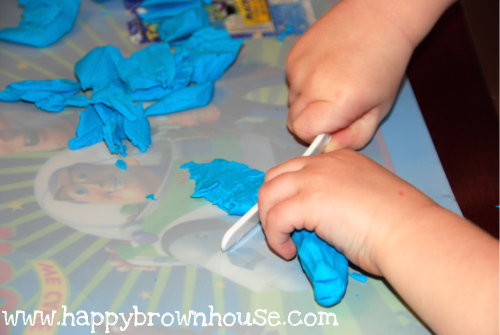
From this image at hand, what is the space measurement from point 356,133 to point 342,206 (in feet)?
0.49

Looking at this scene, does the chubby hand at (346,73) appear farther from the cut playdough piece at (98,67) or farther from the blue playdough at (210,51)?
the cut playdough piece at (98,67)

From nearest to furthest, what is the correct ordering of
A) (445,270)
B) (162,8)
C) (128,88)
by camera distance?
(445,270), (128,88), (162,8)

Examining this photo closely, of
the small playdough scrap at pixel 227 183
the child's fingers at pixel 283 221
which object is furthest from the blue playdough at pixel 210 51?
the child's fingers at pixel 283 221

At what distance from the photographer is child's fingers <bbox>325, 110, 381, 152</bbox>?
54 centimetres

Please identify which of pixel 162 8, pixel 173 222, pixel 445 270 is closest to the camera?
pixel 445 270

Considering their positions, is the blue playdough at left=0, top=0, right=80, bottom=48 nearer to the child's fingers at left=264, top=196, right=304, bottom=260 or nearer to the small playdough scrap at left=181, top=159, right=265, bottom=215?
the small playdough scrap at left=181, top=159, right=265, bottom=215

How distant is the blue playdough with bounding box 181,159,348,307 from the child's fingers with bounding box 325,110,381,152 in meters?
0.09

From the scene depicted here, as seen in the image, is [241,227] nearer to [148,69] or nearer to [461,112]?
[148,69]

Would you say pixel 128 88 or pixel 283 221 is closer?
pixel 283 221

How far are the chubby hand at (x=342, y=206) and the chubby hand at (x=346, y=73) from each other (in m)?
0.07

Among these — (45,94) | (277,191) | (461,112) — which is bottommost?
(461,112)

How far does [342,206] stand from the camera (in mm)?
424

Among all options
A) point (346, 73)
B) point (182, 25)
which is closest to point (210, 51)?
point (182, 25)

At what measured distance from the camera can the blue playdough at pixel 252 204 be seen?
1.39 ft
